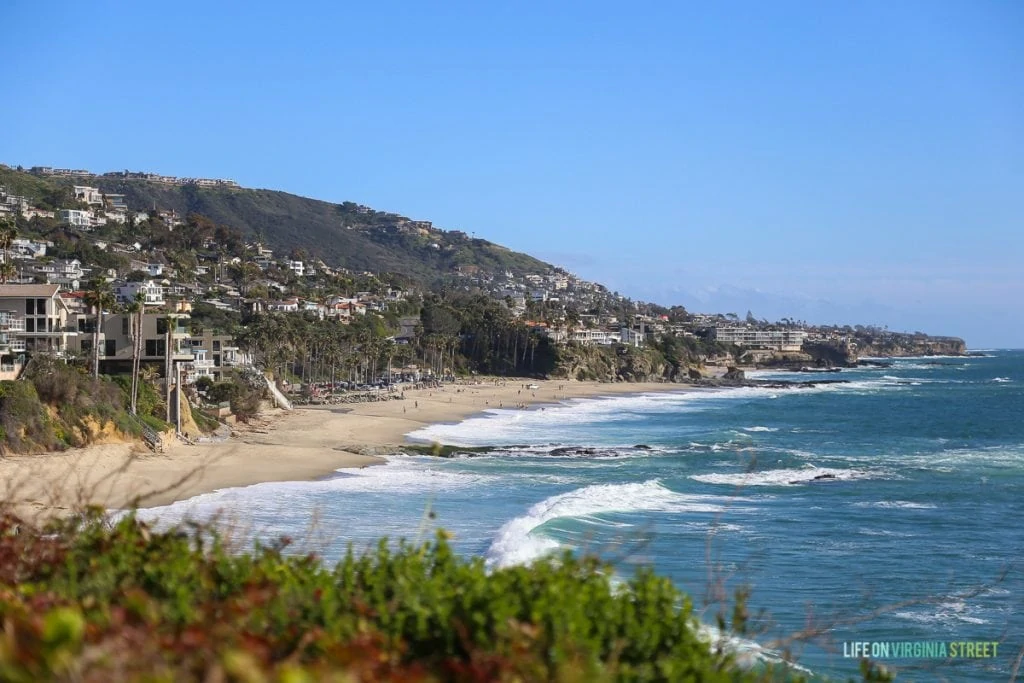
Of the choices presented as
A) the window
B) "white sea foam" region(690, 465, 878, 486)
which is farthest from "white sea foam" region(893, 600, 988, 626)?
the window

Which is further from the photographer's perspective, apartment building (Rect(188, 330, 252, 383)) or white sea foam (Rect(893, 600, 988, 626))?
apartment building (Rect(188, 330, 252, 383))

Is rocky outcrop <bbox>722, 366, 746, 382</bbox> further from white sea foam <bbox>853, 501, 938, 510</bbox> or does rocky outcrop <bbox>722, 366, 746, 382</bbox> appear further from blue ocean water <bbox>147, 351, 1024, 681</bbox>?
white sea foam <bbox>853, 501, 938, 510</bbox>

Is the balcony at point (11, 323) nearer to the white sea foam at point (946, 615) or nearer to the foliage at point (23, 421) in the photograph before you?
the foliage at point (23, 421)

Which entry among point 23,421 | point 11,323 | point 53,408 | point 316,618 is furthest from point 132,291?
point 316,618

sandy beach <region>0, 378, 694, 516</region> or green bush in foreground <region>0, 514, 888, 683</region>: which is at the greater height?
green bush in foreground <region>0, 514, 888, 683</region>

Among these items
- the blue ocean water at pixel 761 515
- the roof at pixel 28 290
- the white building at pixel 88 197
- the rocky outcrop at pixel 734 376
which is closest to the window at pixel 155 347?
the roof at pixel 28 290

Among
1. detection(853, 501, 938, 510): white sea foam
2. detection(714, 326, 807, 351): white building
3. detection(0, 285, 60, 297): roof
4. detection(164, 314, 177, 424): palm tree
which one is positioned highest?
detection(714, 326, 807, 351): white building

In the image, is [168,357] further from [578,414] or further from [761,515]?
[578,414]
